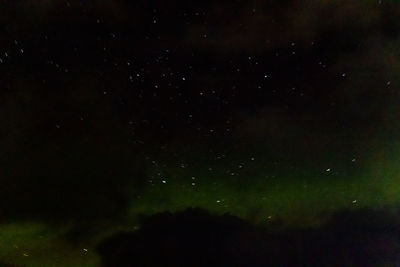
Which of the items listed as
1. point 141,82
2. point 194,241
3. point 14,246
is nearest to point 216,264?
point 194,241

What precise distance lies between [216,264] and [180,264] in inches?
8.7

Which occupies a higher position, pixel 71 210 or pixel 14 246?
pixel 71 210

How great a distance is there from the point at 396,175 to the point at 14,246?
175cm

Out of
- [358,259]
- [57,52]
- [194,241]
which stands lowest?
[358,259]

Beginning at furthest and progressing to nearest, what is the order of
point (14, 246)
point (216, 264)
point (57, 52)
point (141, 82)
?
1. point (216, 264)
2. point (14, 246)
3. point (141, 82)
4. point (57, 52)

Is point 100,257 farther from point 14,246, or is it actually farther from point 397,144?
point 397,144

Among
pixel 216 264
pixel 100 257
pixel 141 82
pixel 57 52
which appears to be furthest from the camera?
pixel 216 264

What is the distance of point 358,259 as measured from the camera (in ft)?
7.39

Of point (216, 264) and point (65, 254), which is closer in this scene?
point (65, 254)

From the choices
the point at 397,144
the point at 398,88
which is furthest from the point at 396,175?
the point at 398,88

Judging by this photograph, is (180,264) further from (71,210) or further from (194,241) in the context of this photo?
(71,210)

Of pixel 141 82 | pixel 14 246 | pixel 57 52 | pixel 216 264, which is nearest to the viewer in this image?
pixel 57 52

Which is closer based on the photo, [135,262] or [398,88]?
[398,88]

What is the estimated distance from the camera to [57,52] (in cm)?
133
